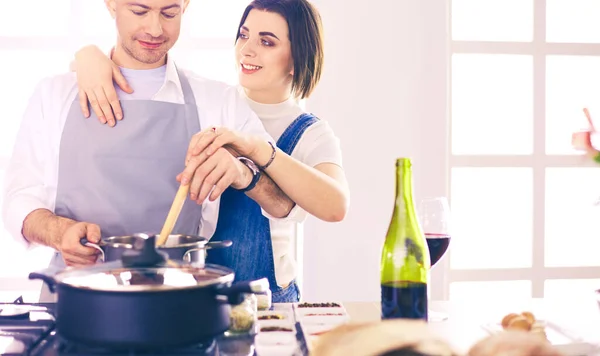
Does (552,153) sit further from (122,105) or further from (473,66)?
(122,105)

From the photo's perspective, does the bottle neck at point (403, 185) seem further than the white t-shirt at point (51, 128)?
No

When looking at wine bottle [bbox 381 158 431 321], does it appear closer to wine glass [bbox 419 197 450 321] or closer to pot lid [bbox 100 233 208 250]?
wine glass [bbox 419 197 450 321]

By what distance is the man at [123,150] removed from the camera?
1.58m

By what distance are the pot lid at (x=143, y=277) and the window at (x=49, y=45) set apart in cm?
214

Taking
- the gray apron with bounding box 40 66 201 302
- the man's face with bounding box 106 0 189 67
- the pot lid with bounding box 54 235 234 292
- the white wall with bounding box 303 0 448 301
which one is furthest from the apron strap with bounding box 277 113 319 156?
the pot lid with bounding box 54 235 234 292

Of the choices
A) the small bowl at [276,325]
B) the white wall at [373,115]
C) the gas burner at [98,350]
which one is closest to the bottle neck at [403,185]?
the small bowl at [276,325]

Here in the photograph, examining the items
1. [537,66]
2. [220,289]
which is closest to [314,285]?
[537,66]

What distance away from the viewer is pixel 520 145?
320 centimetres

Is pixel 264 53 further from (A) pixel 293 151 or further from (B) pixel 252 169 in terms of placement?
(B) pixel 252 169

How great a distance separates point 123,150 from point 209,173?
453 mm

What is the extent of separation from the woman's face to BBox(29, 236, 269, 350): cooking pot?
118cm

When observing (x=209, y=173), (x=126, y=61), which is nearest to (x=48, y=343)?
(x=209, y=173)

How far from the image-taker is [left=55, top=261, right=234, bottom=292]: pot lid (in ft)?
2.75

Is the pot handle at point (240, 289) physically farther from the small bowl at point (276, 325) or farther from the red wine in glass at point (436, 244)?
the red wine in glass at point (436, 244)
